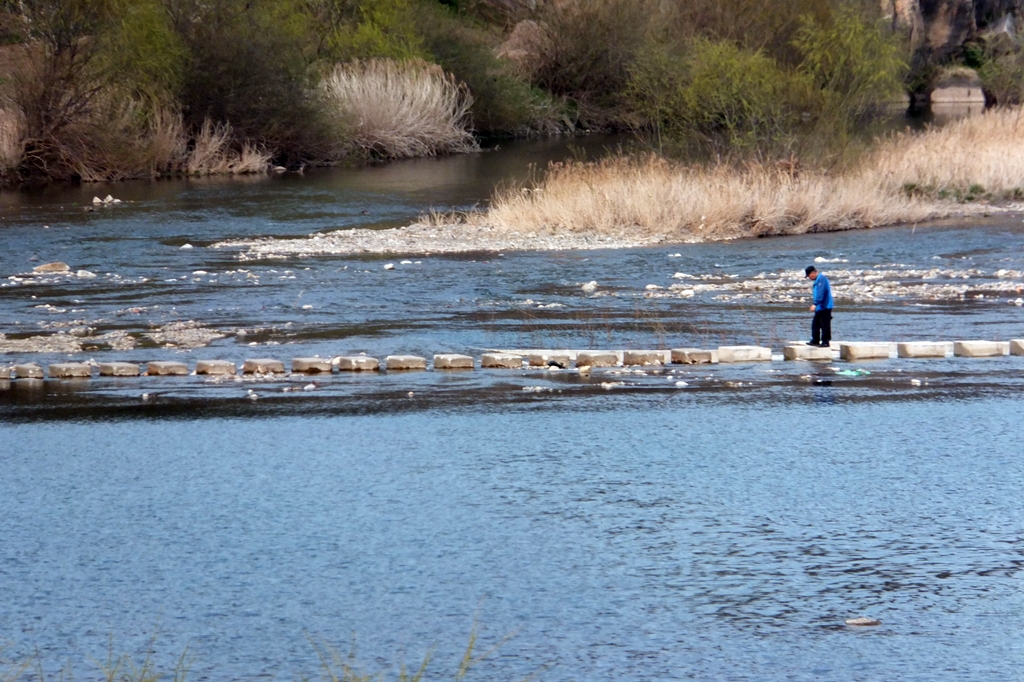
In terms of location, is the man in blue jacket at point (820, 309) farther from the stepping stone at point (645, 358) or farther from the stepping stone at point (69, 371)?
the stepping stone at point (69, 371)

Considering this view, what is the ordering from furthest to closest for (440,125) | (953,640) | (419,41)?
1. (419,41)
2. (440,125)
3. (953,640)

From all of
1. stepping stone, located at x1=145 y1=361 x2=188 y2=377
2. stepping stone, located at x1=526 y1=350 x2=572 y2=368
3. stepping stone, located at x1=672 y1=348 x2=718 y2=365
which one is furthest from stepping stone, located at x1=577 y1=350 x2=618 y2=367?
stepping stone, located at x1=145 y1=361 x2=188 y2=377

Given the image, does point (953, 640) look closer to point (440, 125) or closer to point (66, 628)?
point (66, 628)

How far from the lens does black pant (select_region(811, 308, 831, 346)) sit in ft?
46.4

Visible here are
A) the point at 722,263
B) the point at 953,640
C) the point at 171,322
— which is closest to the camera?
the point at 953,640

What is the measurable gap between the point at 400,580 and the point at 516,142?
1765 inches

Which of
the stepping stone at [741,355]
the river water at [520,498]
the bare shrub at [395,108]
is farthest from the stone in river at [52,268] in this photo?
the bare shrub at [395,108]

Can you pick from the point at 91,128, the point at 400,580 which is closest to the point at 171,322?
the point at 400,580

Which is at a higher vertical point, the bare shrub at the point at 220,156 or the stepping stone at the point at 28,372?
the bare shrub at the point at 220,156

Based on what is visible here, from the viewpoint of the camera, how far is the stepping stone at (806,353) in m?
14.1

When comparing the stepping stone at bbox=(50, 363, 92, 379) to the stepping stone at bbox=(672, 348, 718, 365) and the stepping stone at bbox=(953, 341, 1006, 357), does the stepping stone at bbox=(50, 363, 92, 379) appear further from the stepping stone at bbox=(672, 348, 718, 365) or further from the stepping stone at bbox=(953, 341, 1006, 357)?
the stepping stone at bbox=(953, 341, 1006, 357)

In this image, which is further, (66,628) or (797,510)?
(797,510)

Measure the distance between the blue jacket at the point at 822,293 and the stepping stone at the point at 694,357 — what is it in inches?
44.6

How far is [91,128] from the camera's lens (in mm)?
37719
